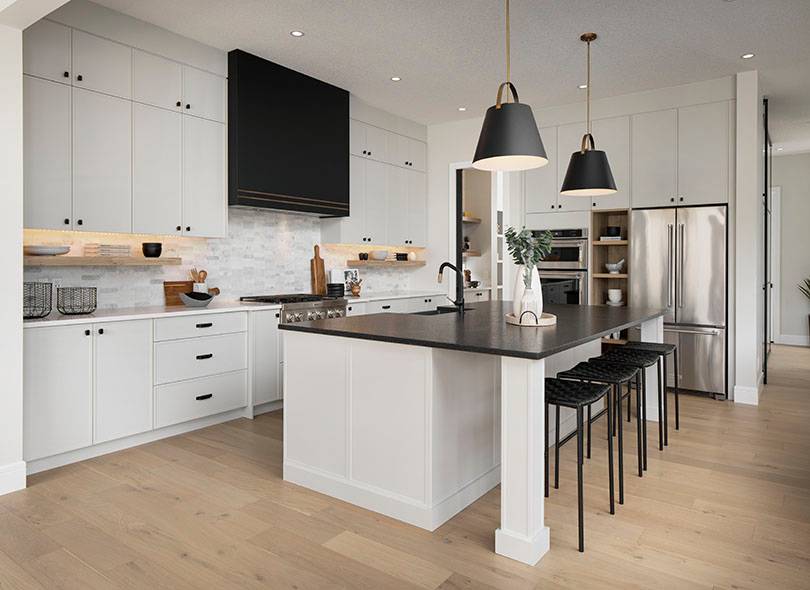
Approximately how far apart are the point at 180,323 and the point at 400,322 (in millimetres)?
1742

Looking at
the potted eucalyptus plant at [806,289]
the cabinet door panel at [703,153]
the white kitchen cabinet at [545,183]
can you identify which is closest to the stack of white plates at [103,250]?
the white kitchen cabinet at [545,183]

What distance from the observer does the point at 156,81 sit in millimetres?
4094

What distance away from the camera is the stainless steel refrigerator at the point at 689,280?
5168mm

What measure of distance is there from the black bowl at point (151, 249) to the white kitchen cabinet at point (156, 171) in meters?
0.13

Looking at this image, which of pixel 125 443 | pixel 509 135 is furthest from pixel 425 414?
pixel 125 443

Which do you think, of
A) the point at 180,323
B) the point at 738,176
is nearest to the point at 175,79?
the point at 180,323

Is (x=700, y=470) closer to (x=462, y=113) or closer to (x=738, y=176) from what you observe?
(x=738, y=176)

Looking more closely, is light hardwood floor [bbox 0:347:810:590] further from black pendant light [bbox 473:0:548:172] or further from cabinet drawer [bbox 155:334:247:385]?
black pendant light [bbox 473:0:548:172]

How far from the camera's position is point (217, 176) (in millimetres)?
4523

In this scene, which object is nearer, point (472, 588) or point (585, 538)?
point (472, 588)

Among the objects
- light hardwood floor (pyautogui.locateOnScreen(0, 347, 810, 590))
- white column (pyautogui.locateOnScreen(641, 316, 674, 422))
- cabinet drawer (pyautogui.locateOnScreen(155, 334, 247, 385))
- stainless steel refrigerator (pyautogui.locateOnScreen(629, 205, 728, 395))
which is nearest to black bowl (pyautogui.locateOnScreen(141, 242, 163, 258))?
cabinet drawer (pyautogui.locateOnScreen(155, 334, 247, 385))

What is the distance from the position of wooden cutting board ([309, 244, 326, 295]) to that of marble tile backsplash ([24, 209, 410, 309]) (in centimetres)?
6

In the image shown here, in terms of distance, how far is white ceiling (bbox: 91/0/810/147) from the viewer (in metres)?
3.75

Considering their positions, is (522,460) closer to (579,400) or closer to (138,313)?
(579,400)
